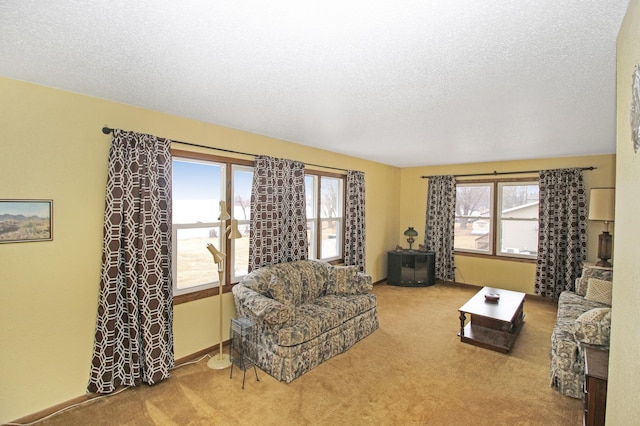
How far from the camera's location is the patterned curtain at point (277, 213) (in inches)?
148

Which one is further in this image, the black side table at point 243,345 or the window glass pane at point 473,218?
the window glass pane at point 473,218

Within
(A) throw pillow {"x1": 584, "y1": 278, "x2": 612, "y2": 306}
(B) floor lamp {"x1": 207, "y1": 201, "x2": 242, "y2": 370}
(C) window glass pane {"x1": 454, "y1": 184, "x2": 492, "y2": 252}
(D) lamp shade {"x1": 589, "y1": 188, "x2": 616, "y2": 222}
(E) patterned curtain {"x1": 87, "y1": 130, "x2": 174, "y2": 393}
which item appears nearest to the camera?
(E) patterned curtain {"x1": 87, "y1": 130, "x2": 174, "y2": 393}

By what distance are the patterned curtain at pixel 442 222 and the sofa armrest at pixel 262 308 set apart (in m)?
4.29

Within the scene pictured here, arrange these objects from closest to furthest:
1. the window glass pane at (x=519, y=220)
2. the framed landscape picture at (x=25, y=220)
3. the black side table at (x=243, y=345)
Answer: the framed landscape picture at (x=25, y=220) < the black side table at (x=243, y=345) < the window glass pane at (x=519, y=220)

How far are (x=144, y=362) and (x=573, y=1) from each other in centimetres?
372

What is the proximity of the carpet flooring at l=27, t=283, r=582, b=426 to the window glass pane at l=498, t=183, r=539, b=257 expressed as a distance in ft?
7.90

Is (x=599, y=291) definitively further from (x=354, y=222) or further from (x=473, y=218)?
(x=354, y=222)

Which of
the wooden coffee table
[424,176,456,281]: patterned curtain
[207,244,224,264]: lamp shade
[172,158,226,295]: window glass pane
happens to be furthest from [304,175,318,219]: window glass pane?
[424,176,456,281]: patterned curtain

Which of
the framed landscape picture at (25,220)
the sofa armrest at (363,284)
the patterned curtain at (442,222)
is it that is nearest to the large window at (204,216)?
the framed landscape picture at (25,220)

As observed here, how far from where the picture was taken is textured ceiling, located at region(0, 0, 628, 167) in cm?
137

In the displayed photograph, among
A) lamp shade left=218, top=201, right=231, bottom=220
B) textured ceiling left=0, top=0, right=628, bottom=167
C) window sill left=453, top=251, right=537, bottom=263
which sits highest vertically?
textured ceiling left=0, top=0, right=628, bottom=167

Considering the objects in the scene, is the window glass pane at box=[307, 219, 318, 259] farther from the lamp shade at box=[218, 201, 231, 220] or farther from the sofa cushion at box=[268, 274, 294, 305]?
the lamp shade at box=[218, 201, 231, 220]

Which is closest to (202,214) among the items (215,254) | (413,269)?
(215,254)

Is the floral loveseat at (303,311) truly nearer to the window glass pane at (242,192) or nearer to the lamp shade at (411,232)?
the window glass pane at (242,192)
